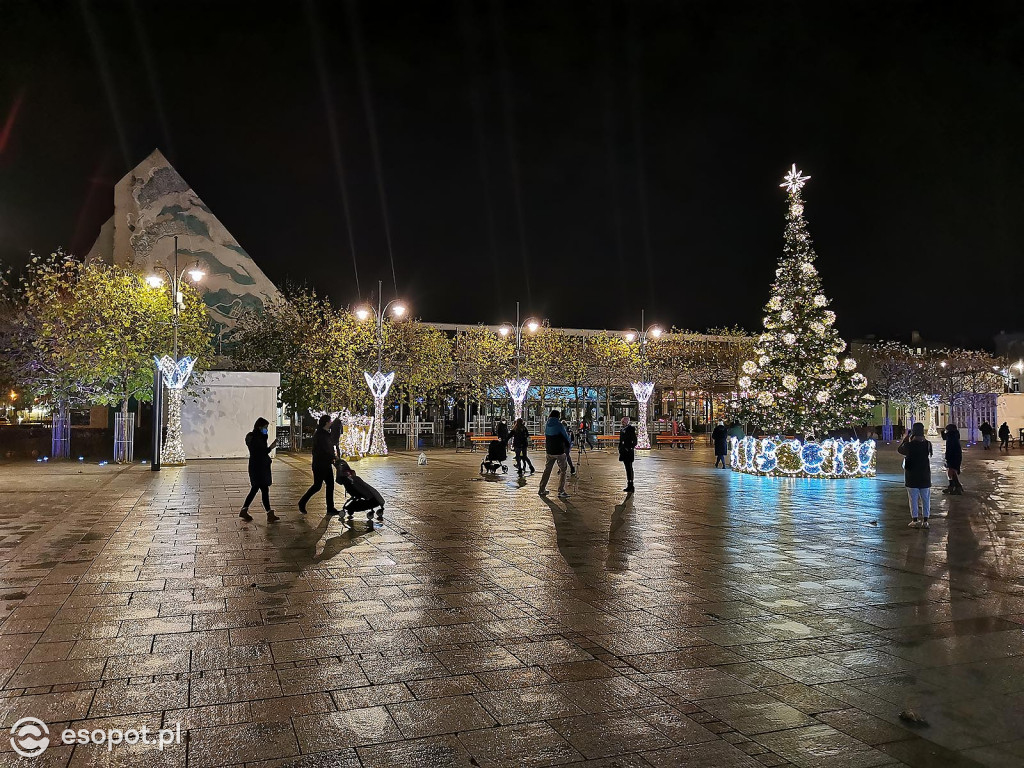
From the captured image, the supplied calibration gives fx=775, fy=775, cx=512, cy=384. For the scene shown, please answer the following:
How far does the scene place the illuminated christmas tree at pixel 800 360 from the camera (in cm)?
2044

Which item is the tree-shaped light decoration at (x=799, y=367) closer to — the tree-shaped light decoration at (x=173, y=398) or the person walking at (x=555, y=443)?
the person walking at (x=555, y=443)

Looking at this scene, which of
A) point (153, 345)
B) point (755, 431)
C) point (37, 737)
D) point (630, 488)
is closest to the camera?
point (37, 737)

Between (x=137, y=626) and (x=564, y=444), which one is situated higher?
(x=564, y=444)

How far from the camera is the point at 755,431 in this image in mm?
23453

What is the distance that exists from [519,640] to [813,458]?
53.4 feet

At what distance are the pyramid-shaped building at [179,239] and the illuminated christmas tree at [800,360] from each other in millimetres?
38289

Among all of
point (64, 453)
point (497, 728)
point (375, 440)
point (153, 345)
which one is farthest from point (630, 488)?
point (64, 453)

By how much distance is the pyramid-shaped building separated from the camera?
5216cm

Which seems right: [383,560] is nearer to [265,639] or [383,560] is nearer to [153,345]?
[265,639]

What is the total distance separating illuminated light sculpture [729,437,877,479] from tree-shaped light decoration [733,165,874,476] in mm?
29

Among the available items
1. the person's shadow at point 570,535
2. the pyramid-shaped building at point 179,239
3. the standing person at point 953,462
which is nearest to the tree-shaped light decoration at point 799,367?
the standing person at point 953,462

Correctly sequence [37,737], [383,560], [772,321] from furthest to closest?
[772,321] < [383,560] < [37,737]

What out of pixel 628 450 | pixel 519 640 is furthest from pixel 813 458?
pixel 519 640

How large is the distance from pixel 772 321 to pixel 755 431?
388cm
